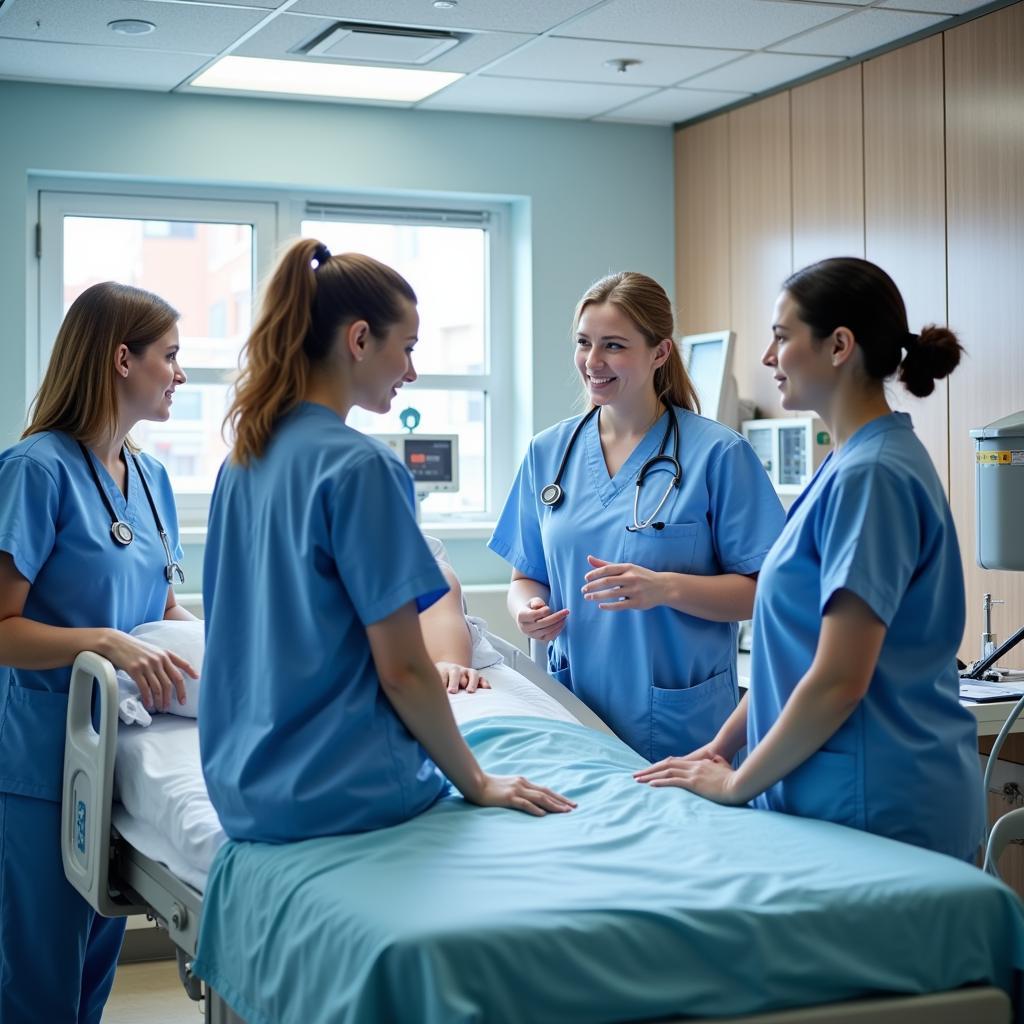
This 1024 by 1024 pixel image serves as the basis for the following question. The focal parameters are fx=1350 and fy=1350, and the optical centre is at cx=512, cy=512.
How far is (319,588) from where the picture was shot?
1.49 metres

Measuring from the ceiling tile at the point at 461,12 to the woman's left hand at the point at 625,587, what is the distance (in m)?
2.04

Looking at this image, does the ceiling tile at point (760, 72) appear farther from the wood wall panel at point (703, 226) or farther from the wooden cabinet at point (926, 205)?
the wood wall panel at point (703, 226)

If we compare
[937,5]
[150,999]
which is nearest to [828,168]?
[937,5]

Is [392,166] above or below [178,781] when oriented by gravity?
above

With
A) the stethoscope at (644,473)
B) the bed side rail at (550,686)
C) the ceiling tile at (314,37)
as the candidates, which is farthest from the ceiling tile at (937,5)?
the bed side rail at (550,686)

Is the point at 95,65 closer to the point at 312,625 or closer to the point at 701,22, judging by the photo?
the point at 701,22

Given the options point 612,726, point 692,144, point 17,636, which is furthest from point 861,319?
point 692,144

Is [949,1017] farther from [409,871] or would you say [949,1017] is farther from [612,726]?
[612,726]

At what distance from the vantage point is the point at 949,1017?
4.46ft

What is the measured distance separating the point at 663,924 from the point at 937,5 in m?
3.02

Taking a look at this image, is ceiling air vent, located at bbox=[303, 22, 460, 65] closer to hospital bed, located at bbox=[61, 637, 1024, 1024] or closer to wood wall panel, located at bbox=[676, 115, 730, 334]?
wood wall panel, located at bbox=[676, 115, 730, 334]

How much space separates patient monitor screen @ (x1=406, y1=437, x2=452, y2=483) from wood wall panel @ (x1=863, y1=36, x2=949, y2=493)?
1540 mm

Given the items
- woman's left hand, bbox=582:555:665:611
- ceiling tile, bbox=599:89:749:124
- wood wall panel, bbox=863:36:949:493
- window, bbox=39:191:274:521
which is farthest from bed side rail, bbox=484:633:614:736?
ceiling tile, bbox=599:89:749:124

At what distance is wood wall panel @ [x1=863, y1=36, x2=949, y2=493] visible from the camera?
3775 mm
